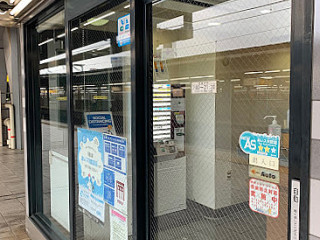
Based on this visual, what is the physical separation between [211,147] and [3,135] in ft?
36.5

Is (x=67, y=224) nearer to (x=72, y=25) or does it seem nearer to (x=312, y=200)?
(x=72, y=25)

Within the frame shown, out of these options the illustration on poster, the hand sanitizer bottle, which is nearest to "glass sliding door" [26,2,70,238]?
the illustration on poster

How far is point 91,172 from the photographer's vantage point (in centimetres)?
228

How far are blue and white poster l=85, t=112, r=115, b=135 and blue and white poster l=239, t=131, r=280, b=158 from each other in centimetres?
105

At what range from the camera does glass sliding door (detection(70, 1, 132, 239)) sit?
75.4 inches

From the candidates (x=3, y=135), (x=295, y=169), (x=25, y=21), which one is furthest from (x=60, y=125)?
(x=3, y=135)

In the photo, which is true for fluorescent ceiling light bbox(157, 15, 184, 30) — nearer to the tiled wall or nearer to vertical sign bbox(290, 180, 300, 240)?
the tiled wall

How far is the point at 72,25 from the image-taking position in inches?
99.1

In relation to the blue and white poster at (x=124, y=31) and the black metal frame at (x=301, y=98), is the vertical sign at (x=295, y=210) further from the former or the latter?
the blue and white poster at (x=124, y=31)

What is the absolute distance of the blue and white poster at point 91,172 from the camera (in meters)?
2.17

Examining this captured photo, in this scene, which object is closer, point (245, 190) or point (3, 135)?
point (245, 190)

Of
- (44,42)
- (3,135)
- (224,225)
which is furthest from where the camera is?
(3,135)

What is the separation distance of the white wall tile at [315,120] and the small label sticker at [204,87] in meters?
0.47

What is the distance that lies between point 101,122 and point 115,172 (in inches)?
15.4
